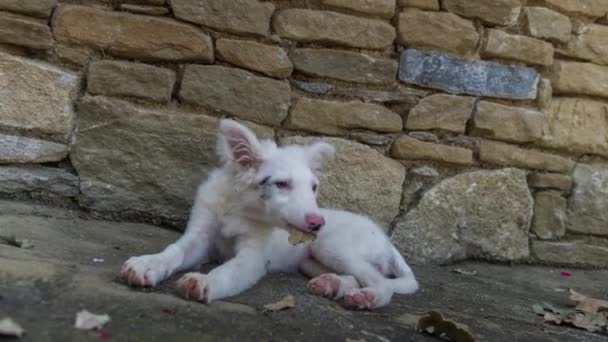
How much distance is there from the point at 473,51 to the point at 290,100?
4.13 ft

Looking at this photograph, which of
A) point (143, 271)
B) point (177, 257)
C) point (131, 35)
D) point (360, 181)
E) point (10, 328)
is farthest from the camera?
point (360, 181)

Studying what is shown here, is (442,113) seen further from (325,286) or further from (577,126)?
(325,286)

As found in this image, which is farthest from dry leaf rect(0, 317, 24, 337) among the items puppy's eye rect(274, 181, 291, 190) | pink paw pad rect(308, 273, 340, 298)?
puppy's eye rect(274, 181, 291, 190)

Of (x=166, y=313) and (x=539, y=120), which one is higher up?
(x=539, y=120)

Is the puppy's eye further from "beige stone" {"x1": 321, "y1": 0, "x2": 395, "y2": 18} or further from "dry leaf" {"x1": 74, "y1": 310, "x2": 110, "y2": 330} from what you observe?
"beige stone" {"x1": 321, "y1": 0, "x2": 395, "y2": 18}

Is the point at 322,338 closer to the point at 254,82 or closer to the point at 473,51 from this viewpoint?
the point at 254,82

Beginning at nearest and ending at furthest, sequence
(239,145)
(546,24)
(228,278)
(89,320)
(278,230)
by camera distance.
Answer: (89,320)
(228,278)
(239,145)
(278,230)
(546,24)

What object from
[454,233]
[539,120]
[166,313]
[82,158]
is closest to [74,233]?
[82,158]

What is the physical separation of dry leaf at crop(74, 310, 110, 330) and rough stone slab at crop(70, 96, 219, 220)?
5.84 ft

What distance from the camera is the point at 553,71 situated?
450 centimetres

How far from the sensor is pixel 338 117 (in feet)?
13.4

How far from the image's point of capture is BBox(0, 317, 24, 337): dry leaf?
74.9 inches

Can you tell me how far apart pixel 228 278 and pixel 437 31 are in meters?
2.27

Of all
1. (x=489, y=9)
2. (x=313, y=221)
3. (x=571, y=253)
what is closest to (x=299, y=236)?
(x=313, y=221)
